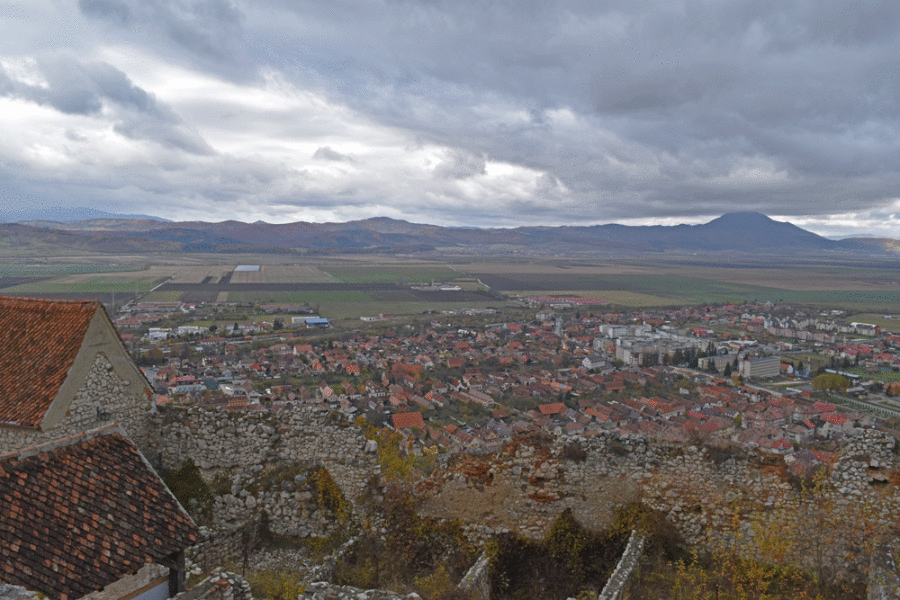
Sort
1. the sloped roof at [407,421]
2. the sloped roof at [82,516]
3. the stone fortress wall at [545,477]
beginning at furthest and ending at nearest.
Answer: the sloped roof at [407,421]
the stone fortress wall at [545,477]
the sloped roof at [82,516]

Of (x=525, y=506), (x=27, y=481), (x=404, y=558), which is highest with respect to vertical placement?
(x=27, y=481)

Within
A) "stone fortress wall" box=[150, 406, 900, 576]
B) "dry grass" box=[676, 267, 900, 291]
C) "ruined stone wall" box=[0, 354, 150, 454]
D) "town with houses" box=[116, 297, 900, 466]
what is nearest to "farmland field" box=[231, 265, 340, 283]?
"town with houses" box=[116, 297, 900, 466]

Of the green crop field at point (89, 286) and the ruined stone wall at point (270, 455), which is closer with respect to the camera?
the ruined stone wall at point (270, 455)

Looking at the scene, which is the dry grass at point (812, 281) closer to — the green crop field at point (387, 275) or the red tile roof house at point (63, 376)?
the green crop field at point (387, 275)

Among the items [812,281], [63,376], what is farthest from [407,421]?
[812,281]

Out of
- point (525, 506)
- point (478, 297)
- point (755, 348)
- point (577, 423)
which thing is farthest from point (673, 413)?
point (478, 297)

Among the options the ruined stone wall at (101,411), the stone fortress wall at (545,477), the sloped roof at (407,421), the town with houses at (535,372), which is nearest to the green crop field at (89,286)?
the town with houses at (535,372)

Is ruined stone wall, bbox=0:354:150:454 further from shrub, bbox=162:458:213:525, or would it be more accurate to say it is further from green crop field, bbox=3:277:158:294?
green crop field, bbox=3:277:158:294

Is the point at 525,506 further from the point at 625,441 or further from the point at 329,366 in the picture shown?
the point at 329,366
